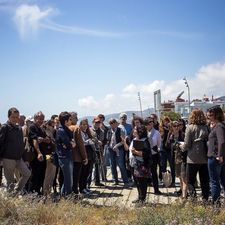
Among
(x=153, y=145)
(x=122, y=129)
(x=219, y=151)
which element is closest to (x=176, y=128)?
(x=153, y=145)

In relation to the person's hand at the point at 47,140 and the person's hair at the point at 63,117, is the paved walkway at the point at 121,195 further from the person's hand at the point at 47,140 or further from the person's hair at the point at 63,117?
the person's hair at the point at 63,117

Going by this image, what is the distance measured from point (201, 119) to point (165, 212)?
7.95 ft

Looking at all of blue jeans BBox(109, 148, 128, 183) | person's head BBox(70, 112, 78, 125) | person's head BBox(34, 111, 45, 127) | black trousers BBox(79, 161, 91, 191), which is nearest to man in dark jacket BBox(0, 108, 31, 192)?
person's head BBox(34, 111, 45, 127)

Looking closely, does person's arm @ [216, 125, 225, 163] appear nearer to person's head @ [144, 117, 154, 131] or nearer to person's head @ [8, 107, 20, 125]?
person's head @ [144, 117, 154, 131]

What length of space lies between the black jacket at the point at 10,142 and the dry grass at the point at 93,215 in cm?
146

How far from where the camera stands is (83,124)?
9883 mm

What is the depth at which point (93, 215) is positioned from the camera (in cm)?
619

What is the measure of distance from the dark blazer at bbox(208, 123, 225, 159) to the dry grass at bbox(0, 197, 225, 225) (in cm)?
118

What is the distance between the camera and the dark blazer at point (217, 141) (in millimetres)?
6940

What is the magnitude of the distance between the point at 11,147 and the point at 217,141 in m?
3.89

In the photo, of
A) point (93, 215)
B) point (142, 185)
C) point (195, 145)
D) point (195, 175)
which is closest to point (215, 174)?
point (195, 175)

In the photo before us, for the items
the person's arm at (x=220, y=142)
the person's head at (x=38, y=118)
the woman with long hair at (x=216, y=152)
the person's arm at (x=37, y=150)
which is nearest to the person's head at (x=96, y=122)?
the person's head at (x=38, y=118)

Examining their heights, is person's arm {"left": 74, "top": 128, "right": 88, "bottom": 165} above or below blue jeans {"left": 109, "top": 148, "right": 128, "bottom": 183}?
above

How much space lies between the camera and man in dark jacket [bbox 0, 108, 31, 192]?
7520mm
